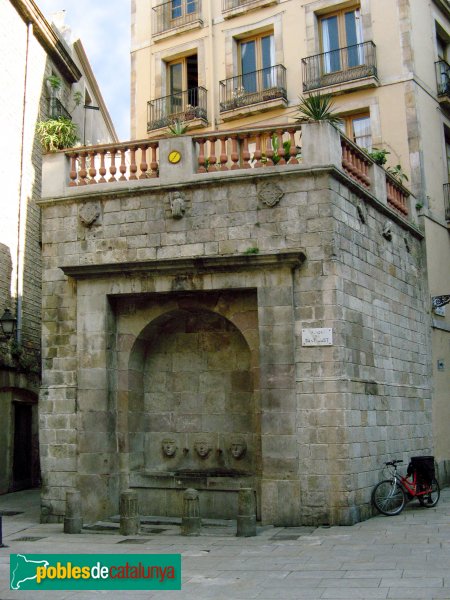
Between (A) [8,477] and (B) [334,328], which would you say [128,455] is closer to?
(B) [334,328]

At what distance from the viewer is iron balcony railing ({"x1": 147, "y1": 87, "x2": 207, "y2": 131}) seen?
1938cm

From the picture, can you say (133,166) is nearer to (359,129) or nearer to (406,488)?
(359,129)

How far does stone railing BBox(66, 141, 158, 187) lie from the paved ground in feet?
19.8

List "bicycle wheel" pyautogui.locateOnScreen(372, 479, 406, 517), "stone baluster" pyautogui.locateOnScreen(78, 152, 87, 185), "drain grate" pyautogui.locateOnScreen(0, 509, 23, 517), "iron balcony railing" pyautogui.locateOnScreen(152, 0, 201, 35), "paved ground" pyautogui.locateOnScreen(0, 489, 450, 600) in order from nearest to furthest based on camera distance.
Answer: "paved ground" pyautogui.locateOnScreen(0, 489, 450, 600) < "bicycle wheel" pyautogui.locateOnScreen(372, 479, 406, 517) < "stone baluster" pyautogui.locateOnScreen(78, 152, 87, 185) < "drain grate" pyautogui.locateOnScreen(0, 509, 23, 517) < "iron balcony railing" pyautogui.locateOnScreen(152, 0, 201, 35)

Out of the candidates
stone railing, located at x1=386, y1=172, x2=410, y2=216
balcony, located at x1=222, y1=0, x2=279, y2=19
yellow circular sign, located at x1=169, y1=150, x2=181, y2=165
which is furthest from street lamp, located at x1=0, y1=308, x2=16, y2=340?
balcony, located at x1=222, y1=0, x2=279, y2=19

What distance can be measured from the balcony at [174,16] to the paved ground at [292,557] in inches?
544

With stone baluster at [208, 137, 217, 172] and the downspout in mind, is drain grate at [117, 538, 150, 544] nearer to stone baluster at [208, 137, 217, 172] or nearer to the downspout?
stone baluster at [208, 137, 217, 172]

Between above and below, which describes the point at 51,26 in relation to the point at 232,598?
above

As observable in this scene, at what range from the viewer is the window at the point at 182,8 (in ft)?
66.8

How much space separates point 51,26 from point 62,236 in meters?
9.74

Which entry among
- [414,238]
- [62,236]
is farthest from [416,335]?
[62,236]

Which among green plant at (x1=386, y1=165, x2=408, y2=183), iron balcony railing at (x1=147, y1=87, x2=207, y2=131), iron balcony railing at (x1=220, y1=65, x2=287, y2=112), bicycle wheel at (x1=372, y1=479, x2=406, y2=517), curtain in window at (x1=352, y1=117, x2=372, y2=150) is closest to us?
bicycle wheel at (x1=372, y1=479, x2=406, y2=517)

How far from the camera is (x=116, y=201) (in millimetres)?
12883

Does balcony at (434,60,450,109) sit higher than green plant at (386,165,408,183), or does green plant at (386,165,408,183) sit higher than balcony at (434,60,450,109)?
balcony at (434,60,450,109)
